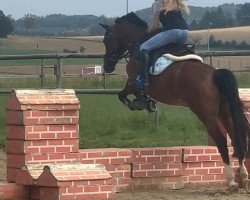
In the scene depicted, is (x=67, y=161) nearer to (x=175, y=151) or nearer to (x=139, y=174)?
(x=139, y=174)

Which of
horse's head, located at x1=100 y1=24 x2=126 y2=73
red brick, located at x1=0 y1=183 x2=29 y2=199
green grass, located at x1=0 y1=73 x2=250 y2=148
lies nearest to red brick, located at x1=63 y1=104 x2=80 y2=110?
red brick, located at x1=0 y1=183 x2=29 y2=199

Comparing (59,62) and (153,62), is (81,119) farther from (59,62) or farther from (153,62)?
(153,62)

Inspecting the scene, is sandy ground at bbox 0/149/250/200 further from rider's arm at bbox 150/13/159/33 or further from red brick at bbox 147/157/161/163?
rider's arm at bbox 150/13/159/33

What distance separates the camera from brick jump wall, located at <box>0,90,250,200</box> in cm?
698

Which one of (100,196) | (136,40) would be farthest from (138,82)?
(100,196)

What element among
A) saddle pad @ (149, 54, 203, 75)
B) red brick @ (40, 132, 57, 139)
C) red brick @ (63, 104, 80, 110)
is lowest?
red brick @ (40, 132, 57, 139)

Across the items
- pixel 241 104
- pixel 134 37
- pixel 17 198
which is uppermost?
pixel 134 37

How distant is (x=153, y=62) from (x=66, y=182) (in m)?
2.57

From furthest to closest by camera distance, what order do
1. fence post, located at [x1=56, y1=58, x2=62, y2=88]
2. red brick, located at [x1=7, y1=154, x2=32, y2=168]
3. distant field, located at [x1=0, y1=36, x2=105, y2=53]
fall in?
distant field, located at [x1=0, y1=36, x2=105, y2=53]
fence post, located at [x1=56, y1=58, x2=62, y2=88]
red brick, located at [x1=7, y1=154, x2=32, y2=168]

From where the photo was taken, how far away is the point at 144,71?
350 inches

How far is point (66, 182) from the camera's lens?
22.3ft

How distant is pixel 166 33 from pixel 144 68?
1.64 ft

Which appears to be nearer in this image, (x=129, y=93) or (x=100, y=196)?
(x=100, y=196)

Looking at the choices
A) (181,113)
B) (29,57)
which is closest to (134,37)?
(29,57)
